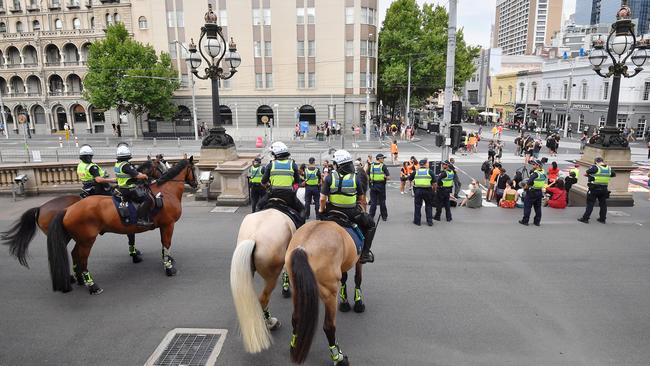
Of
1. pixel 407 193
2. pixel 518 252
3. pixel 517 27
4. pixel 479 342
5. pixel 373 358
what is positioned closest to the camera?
pixel 373 358

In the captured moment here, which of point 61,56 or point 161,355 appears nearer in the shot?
point 161,355

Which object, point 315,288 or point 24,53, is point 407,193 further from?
point 24,53

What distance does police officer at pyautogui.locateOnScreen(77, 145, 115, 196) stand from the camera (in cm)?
823

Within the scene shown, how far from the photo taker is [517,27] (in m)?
169

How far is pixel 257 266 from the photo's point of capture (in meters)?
5.51

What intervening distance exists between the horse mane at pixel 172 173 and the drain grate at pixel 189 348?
3256mm

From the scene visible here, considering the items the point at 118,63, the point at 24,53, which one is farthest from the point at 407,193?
the point at 24,53

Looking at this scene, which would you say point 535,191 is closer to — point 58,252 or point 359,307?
point 359,307

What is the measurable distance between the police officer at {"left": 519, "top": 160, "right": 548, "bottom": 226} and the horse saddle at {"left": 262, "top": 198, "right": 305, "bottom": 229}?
6.92 meters

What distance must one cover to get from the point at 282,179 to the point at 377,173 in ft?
16.4

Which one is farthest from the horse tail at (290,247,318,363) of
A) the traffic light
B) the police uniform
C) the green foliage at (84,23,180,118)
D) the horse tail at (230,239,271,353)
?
the green foliage at (84,23,180,118)

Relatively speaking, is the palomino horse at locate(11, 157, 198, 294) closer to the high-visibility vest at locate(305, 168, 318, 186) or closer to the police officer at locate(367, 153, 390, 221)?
the high-visibility vest at locate(305, 168, 318, 186)

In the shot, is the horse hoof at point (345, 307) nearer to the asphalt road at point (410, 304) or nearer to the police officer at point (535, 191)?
the asphalt road at point (410, 304)

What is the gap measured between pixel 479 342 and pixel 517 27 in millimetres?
192286
